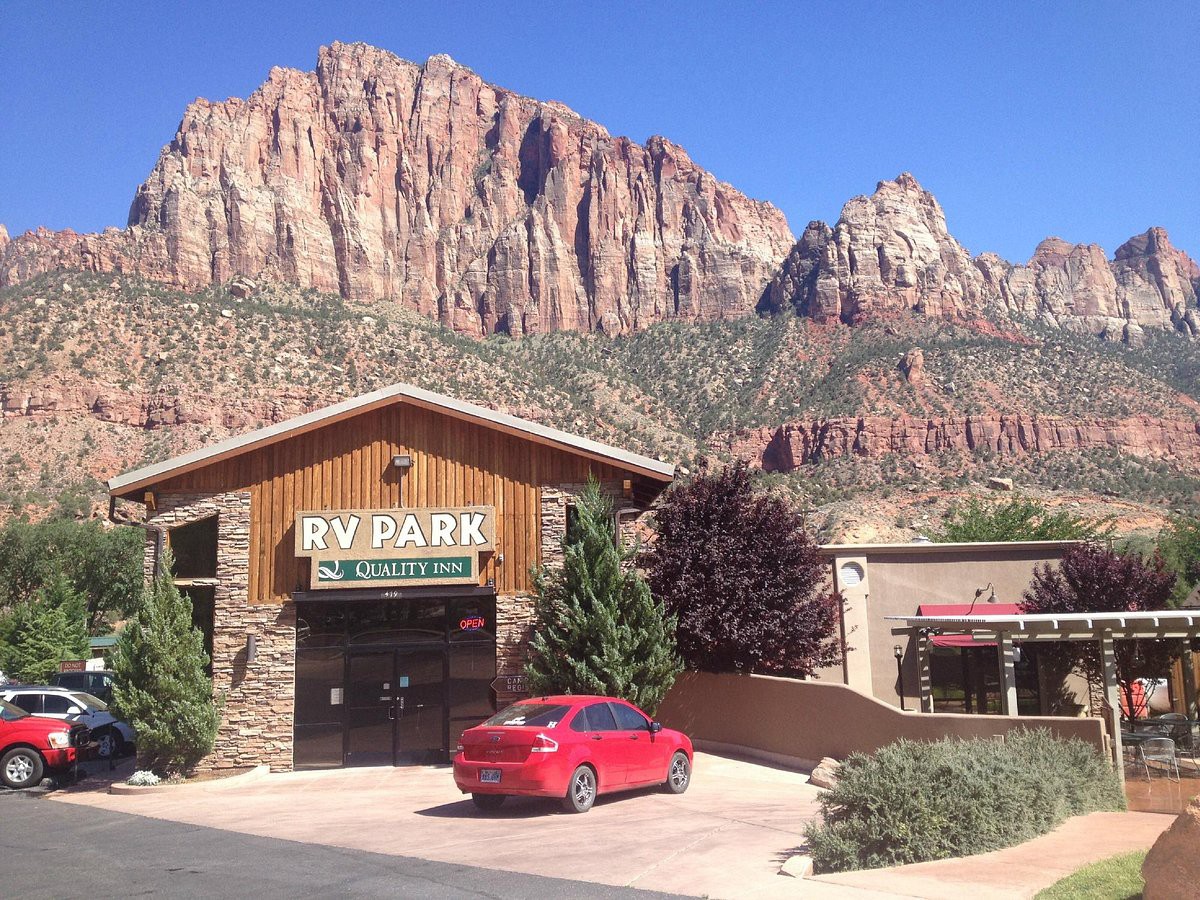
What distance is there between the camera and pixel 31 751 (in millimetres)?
18734

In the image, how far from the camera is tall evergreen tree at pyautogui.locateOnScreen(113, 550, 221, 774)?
18453 mm

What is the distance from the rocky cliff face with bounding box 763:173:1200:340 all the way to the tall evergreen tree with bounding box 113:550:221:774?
10395cm

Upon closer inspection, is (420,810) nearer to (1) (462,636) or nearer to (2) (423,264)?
(1) (462,636)

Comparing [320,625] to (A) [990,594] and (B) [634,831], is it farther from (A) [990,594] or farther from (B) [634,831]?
(A) [990,594]

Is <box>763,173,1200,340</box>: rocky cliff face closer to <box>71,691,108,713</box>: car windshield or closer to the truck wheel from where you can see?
<box>71,691,108,713</box>: car windshield

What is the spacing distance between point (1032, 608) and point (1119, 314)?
170063 mm

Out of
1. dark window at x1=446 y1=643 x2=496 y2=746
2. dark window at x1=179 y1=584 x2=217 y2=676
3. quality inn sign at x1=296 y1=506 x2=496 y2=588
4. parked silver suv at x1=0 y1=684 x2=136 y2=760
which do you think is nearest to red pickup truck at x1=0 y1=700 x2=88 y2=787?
dark window at x1=179 y1=584 x2=217 y2=676

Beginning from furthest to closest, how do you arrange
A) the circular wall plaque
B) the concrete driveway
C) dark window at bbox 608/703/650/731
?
the circular wall plaque → dark window at bbox 608/703/650/731 → the concrete driveway

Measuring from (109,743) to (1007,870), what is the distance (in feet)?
64.5

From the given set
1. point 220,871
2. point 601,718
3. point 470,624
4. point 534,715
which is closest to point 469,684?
point 470,624

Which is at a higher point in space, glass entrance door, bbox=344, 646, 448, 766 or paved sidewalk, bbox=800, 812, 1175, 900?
glass entrance door, bbox=344, 646, 448, 766

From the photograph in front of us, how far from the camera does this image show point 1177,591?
35.4m

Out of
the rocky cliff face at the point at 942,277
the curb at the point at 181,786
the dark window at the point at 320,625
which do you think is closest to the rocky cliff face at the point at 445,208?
the rocky cliff face at the point at 942,277

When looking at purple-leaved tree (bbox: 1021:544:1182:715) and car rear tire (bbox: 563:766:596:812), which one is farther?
purple-leaved tree (bbox: 1021:544:1182:715)
